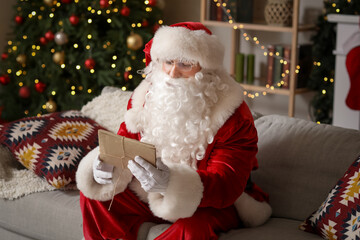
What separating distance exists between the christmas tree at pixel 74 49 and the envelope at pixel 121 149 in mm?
2407

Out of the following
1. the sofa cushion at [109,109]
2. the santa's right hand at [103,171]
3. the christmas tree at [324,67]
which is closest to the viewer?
the santa's right hand at [103,171]

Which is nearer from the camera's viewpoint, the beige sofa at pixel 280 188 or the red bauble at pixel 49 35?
the beige sofa at pixel 280 188

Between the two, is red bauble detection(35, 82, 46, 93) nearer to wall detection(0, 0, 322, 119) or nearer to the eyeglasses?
wall detection(0, 0, 322, 119)

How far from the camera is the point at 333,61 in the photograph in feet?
13.2

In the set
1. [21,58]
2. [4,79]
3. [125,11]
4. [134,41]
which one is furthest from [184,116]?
[4,79]

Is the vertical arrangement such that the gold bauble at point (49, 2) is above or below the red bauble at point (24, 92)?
above

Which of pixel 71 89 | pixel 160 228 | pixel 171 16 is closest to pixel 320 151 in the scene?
pixel 160 228

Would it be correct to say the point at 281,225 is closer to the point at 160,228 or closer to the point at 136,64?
the point at 160,228

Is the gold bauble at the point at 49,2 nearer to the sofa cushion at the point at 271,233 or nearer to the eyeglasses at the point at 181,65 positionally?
the eyeglasses at the point at 181,65

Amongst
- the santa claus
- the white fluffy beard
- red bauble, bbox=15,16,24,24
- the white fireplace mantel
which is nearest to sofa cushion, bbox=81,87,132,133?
the santa claus

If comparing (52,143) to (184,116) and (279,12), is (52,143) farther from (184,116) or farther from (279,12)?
(279,12)

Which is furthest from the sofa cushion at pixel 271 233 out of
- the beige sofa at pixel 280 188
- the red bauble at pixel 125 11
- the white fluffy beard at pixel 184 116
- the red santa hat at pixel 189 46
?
the red bauble at pixel 125 11

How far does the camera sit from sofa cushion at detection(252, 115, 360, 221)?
229cm

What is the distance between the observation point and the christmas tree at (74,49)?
440cm
